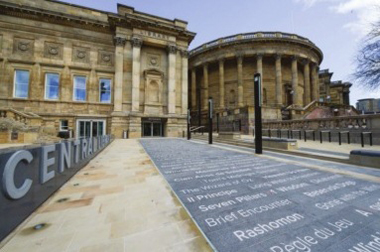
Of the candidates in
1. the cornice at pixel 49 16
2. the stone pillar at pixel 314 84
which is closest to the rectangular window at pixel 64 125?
the cornice at pixel 49 16

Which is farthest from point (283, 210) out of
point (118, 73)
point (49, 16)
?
point (49, 16)

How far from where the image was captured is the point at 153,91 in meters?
21.8

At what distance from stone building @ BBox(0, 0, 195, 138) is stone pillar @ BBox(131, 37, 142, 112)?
116mm

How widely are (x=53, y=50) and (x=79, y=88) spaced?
16.2 ft

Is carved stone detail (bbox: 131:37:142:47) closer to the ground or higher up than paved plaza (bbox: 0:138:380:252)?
higher up

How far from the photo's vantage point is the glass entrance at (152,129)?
21.9m

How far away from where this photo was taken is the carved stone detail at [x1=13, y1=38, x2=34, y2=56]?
1777cm

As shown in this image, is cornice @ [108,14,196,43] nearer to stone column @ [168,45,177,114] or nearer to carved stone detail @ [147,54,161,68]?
stone column @ [168,45,177,114]

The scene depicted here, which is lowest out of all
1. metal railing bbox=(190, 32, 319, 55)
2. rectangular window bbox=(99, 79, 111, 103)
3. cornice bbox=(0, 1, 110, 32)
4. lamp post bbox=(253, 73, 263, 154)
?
lamp post bbox=(253, 73, 263, 154)

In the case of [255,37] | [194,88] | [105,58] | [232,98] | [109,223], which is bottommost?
[109,223]

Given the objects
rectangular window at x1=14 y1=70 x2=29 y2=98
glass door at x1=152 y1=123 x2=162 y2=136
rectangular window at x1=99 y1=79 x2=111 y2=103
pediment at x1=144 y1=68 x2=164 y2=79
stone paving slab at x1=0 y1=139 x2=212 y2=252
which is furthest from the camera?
glass door at x1=152 y1=123 x2=162 y2=136

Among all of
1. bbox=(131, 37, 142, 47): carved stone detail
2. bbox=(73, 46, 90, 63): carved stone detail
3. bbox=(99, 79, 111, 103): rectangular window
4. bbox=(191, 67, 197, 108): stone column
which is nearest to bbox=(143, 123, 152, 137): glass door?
bbox=(99, 79, 111, 103): rectangular window

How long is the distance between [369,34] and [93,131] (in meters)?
26.9

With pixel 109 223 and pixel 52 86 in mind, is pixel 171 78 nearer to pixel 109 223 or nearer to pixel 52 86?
pixel 52 86
